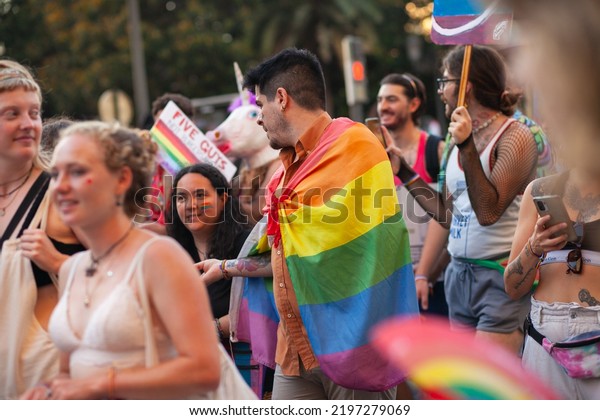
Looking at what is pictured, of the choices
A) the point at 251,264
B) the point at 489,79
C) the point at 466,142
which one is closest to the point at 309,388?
the point at 251,264

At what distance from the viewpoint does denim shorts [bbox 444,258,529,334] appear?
539 centimetres

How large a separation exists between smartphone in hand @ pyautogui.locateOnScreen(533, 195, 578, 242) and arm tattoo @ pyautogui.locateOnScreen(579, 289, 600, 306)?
0.21 metres

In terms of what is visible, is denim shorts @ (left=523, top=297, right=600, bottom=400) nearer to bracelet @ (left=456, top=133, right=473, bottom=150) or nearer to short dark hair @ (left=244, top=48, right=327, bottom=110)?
bracelet @ (left=456, top=133, right=473, bottom=150)

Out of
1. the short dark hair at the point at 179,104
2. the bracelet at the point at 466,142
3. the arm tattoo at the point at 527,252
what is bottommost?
the arm tattoo at the point at 527,252

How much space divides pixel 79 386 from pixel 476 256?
308 cm

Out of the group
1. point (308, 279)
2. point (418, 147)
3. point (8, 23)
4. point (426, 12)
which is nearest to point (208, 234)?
point (308, 279)

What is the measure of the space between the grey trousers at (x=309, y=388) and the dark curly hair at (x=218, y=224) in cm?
121

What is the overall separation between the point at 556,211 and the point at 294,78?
146 cm

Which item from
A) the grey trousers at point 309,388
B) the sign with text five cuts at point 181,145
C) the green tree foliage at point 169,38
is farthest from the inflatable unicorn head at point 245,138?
the green tree foliage at point 169,38

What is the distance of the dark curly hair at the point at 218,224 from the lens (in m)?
5.74

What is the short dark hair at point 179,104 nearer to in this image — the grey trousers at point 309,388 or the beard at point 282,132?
the beard at point 282,132
